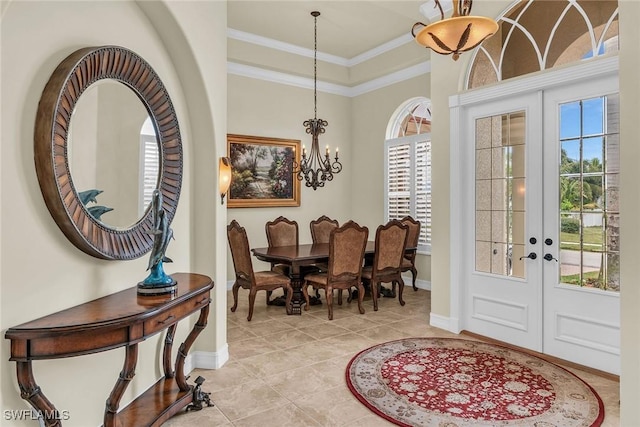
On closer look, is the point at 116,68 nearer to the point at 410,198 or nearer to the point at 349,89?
the point at 410,198

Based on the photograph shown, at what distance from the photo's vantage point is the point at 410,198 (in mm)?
6926

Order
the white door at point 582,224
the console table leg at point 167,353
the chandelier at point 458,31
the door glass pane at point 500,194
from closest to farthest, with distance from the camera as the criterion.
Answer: the chandelier at point 458,31 → the console table leg at point 167,353 → the white door at point 582,224 → the door glass pane at point 500,194

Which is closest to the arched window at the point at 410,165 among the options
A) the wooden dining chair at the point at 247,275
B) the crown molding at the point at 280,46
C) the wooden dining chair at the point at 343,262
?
the crown molding at the point at 280,46

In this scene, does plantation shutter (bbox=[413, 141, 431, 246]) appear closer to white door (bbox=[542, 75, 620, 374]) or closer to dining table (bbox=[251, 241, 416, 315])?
dining table (bbox=[251, 241, 416, 315])

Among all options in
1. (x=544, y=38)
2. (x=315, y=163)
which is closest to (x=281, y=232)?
(x=315, y=163)

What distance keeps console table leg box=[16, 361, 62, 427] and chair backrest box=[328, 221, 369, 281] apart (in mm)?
3228

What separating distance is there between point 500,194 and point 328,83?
4397mm

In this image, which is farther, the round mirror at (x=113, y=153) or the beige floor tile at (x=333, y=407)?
the beige floor tile at (x=333, y=407)

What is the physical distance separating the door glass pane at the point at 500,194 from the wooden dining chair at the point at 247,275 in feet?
7.44

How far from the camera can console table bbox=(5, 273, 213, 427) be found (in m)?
1.86

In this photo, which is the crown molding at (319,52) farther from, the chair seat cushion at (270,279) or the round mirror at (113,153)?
the round mirror at (113,153)

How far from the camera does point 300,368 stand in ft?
11.6

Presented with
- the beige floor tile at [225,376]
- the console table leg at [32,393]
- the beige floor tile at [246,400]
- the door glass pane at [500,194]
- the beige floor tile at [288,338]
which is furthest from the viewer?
the beige floor tile at [288,338]

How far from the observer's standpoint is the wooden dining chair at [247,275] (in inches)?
194
